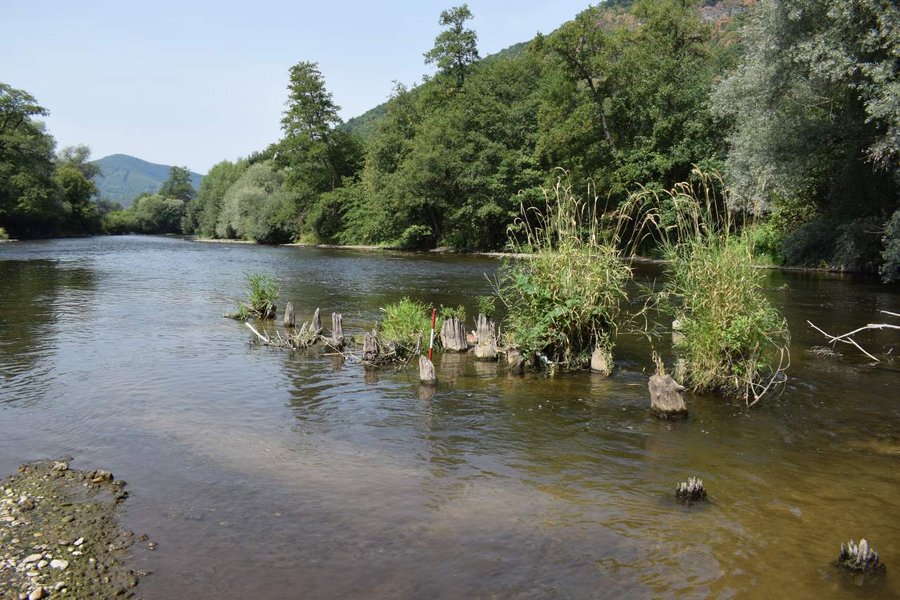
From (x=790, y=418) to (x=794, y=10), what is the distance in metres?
17.7

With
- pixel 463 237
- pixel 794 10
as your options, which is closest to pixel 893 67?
pixel 794 10

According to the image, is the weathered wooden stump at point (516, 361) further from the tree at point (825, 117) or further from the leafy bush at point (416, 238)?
the leafy bush at point (416, 238)

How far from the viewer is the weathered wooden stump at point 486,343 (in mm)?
13016

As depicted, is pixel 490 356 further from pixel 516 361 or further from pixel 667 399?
pixel 667 399

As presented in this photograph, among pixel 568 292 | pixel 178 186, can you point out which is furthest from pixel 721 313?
pixel 178 186

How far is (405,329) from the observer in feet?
45.0

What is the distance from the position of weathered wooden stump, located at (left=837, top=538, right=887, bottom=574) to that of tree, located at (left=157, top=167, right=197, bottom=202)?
17986 cm

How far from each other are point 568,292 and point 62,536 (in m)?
8.29

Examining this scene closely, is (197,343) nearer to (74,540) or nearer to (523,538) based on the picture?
(74,540)

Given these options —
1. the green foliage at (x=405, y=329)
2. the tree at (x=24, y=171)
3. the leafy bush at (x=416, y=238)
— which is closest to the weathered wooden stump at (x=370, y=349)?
the green foliage at (x=405, y=329)

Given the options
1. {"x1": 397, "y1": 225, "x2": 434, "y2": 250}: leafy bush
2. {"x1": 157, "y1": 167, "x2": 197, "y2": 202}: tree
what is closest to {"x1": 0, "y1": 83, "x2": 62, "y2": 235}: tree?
{"x1": 397, "y1": 225, "x2": 434, "y2": 250}: leafy bush

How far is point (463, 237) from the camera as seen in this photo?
176 ft

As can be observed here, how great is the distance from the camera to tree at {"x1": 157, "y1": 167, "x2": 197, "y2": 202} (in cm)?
17643

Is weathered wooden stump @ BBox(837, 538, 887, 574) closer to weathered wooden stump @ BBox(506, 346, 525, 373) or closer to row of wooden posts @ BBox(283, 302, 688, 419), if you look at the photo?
row of wooden posts @ BBox(283, 302, 688, 419)
